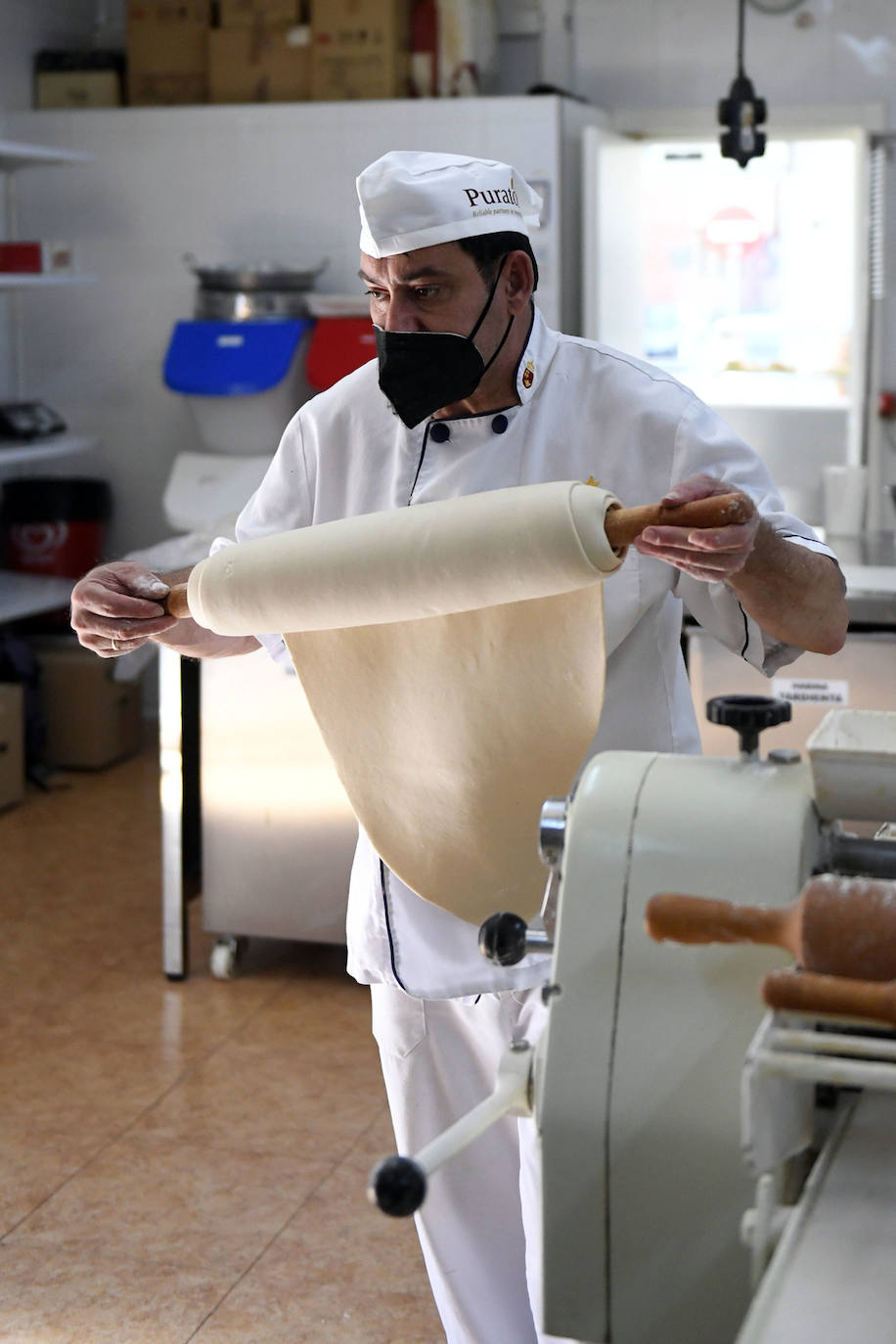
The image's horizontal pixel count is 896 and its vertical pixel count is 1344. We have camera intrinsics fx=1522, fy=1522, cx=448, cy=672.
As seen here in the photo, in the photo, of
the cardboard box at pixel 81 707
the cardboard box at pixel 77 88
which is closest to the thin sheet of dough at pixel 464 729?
the cardboard box at pixel 81 707

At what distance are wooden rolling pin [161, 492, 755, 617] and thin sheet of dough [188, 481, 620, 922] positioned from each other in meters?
0.01

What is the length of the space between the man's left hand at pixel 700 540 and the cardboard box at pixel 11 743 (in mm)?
3679

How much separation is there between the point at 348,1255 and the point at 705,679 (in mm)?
1330

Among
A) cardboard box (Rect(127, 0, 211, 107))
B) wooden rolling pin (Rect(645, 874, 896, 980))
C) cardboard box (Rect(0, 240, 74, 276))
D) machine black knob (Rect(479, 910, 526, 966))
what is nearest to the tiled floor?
machine black knob (Rect(479, 910, 526, 966))

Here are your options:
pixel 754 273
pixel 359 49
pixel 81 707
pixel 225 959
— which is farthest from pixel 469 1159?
pixel 754 273

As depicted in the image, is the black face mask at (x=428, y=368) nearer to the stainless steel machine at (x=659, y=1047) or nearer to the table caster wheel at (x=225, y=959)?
the stainless steel machine at (x=659, y=1047)

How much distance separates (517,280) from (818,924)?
37.9 inches

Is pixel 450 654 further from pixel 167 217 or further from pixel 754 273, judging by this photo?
pixel 754 273

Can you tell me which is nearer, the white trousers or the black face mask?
the black face mask

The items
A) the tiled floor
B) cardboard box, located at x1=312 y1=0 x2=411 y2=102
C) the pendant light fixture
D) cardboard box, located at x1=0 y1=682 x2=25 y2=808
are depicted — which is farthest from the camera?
cardboard box, located at x1=312 y1=0 x2=411 y2=102

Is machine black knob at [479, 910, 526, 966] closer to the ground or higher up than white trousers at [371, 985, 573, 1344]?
higher up

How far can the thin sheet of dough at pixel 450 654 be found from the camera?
47.3 inches

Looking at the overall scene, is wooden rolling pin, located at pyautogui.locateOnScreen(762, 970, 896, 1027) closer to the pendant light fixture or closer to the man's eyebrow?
the man's eyebrow

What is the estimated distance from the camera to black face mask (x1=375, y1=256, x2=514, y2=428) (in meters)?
1.47
